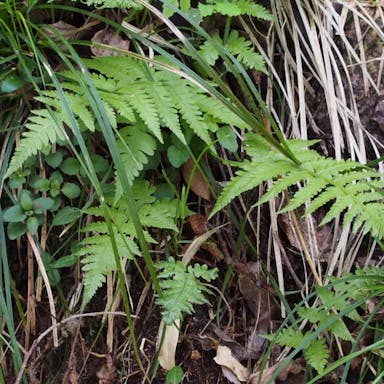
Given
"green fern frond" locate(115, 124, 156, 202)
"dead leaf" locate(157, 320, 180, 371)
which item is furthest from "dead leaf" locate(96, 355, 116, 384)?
"green fern frond" locate(115, 124, 156, 202)

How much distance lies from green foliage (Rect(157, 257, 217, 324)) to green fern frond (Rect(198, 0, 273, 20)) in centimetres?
79

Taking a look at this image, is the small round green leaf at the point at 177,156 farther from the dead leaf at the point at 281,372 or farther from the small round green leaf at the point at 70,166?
the dead leaf at the point at 281,372

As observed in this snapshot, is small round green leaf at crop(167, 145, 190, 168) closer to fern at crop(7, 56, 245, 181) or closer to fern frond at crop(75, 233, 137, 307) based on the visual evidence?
fern at crop(7, 56, 245, 181)

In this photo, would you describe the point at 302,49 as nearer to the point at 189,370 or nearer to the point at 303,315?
the point at 303,315

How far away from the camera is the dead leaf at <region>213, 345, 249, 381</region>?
68.4 inches

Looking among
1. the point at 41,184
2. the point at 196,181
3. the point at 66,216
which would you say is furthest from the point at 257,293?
the point at 41,184

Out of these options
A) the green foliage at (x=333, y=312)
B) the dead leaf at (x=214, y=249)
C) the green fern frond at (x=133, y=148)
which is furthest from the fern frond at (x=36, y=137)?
the green foliage at (x=333, y=312)

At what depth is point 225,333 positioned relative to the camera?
181cm

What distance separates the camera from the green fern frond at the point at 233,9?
181cm

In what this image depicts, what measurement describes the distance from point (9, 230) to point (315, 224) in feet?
3.21

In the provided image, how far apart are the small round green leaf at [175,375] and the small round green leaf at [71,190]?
62 cm

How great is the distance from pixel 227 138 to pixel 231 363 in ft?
2.25

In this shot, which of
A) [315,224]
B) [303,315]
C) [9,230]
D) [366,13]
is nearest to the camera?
[303,315]

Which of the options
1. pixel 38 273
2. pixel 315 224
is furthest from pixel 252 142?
pixel 38 273
